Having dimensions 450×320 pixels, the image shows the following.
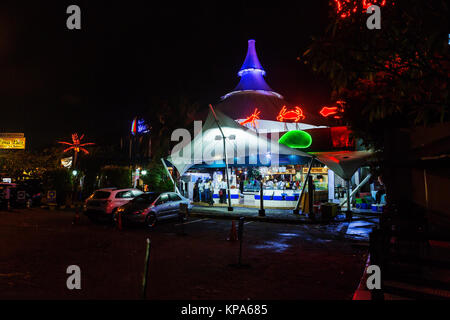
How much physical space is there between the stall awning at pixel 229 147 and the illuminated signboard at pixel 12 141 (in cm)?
3116

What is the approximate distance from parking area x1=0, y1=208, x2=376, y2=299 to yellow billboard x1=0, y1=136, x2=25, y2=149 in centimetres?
3444

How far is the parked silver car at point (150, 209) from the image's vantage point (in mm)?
13078

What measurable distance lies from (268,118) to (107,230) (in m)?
20.7

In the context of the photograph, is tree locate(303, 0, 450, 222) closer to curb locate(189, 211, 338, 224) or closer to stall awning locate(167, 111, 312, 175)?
curb locate(189, 211, 338, 224)

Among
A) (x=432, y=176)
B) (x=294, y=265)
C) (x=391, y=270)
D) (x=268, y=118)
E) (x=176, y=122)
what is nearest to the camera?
(x=391, y=270)

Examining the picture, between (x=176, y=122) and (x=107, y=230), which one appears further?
(x=176, y=122)

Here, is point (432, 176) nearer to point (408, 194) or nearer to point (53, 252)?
point (408, 194)

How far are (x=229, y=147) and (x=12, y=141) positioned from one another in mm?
35353

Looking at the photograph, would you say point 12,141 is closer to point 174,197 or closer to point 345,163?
point 174,197

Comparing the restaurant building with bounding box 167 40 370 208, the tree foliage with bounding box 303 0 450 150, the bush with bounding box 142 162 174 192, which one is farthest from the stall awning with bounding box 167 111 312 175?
the tree foliage with bounding box 303 0 450 150

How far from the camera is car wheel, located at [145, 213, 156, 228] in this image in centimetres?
1330

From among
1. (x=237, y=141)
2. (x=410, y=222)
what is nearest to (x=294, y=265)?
(x=410, y=222)

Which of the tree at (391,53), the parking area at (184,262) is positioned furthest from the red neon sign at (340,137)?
the tree at (391,53)

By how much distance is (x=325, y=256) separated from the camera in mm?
8328
